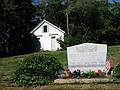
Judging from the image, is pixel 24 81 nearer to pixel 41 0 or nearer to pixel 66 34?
pixel 66 34

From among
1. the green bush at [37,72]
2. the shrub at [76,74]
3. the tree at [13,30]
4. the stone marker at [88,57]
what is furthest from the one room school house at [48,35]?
the green bush at [37,72]

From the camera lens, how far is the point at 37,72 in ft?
52.5

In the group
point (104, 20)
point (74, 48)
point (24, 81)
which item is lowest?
point (24, 81)

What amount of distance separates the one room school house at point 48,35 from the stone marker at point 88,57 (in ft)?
97.0

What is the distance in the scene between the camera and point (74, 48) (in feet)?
60.1

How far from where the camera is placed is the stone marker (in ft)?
59.1

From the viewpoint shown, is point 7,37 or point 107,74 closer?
point 107,74

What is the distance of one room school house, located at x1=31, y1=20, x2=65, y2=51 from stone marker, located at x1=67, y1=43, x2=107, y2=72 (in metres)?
29.6

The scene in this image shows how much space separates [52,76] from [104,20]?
117 ft

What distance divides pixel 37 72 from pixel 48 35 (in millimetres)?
33384

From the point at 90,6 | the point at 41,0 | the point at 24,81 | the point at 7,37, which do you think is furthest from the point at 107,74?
the point at 41,0

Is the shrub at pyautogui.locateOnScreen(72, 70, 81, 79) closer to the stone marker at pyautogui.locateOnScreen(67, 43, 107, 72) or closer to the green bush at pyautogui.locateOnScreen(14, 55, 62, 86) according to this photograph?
the stone marker at pyautogui.locateOnScreen(67, 43, 107, 72)

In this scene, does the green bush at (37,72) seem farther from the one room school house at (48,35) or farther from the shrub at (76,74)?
the one room school house at (48,35)

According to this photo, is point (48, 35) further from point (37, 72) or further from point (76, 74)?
point (37, 72)
